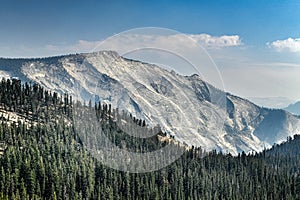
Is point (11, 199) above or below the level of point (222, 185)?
below

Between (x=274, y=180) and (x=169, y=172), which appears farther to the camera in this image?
(x=274, y=180)

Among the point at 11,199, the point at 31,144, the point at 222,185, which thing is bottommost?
the point at 11,199

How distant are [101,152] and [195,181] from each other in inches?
1844

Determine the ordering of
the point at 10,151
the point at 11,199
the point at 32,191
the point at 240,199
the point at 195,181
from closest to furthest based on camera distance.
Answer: the point at 11,199 < the point at 32,191 < the point at 10,151 < the point at 240,199 < the point at 195,181

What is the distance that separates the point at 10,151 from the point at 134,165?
183 feet

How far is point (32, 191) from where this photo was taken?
12812 cm

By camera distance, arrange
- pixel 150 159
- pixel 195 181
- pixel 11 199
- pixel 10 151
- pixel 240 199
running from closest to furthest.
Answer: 1. pixel 11 199
2. pixel 10 151
3. pixel 240 199
4. pixel 195 181
5. pixel 150 159

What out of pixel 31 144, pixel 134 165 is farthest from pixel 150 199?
pixel 31 144

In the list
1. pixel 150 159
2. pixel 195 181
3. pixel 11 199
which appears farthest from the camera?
pixel 150 159

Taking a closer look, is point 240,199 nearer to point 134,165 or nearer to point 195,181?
point 195,181

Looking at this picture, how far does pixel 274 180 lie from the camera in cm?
19975

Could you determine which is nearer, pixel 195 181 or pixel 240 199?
pixel 240 199

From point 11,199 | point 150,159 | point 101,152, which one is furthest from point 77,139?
point 11,199

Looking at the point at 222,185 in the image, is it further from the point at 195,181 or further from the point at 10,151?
the point at 10,151
